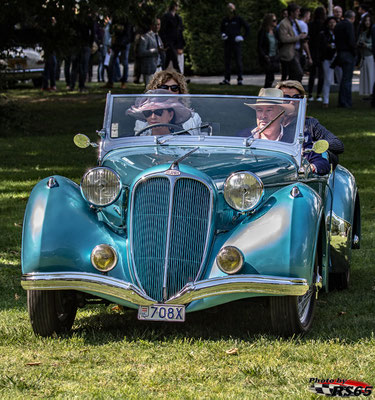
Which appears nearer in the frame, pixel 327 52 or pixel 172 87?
pixel 172 87

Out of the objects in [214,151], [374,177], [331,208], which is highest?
[214,151]

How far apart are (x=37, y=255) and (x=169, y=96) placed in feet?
6.30

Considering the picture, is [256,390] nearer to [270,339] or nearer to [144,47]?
[270,339]

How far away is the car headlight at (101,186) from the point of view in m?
5.71

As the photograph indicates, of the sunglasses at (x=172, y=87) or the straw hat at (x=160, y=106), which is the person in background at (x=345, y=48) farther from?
the straw hat at (x=160, y=106)

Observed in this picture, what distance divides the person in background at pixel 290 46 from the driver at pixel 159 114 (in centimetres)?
1289

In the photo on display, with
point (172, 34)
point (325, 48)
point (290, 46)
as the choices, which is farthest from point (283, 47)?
point (172, 34)

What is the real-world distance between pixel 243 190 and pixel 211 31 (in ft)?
78.3

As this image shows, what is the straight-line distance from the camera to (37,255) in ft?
18.0

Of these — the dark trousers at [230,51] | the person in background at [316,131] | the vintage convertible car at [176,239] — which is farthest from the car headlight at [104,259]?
the dark trousers at [230,51]

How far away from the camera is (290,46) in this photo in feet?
63.4

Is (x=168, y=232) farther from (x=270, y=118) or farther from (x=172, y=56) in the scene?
(x=172, y=56)

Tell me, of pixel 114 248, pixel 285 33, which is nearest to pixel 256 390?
pixel 114 248

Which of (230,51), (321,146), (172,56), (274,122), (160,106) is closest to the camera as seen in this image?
(321,146)
